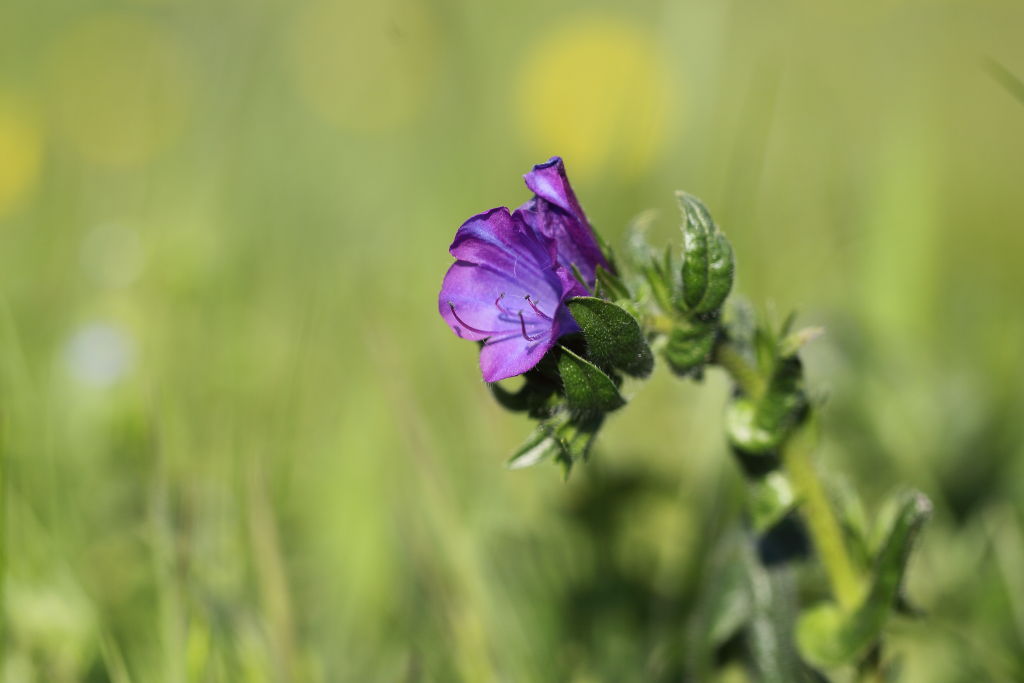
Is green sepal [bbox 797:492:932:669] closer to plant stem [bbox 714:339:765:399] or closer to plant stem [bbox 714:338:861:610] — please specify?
plant stem [bbox 714:338:861:610]

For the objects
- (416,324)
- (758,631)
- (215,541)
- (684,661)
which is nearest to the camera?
(758,631)

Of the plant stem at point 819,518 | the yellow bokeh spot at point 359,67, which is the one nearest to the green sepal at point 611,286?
the plant stem at point 819,518

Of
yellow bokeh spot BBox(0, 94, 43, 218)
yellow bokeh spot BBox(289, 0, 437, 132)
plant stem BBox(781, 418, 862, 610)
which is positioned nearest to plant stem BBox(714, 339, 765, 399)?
plant stem BBox(781, 418, 862, 610)

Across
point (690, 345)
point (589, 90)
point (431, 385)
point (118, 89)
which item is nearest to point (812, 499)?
point (690, 345)

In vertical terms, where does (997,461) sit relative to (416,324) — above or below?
below

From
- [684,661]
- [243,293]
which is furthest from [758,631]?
[243,293]

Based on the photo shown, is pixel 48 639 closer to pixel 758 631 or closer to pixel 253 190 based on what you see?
A: pixel 758 631
